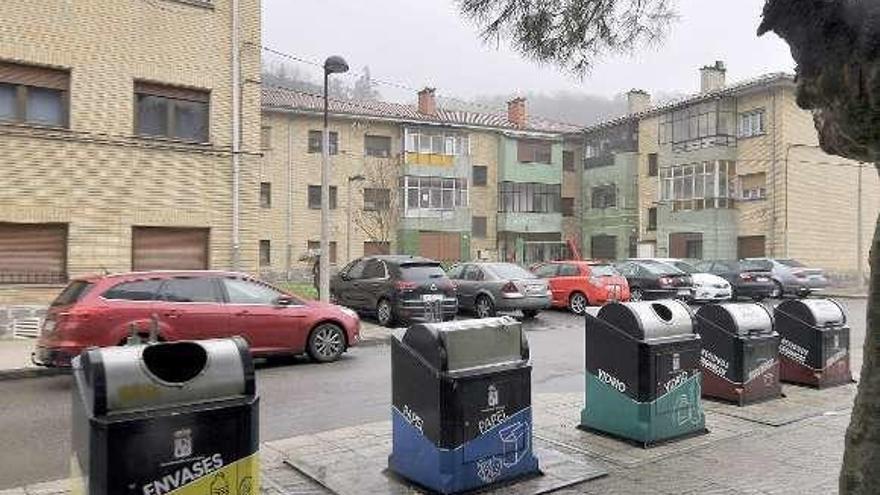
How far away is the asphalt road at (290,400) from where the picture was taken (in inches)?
256

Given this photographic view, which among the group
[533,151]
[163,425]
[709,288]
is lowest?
[709,288]

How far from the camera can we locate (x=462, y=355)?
5.05m

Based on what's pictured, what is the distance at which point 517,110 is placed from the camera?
49344 millimetres

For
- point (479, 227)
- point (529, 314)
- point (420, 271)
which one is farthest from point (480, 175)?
point (420, 271)

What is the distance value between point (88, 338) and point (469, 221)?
119 feet

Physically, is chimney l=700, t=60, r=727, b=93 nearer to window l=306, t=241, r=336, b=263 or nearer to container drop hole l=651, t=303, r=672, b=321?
window l=306, t=241, r=336, b=263

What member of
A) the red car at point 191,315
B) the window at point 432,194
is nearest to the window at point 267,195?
the window at point 432,194

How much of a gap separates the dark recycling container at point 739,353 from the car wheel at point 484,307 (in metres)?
10.6

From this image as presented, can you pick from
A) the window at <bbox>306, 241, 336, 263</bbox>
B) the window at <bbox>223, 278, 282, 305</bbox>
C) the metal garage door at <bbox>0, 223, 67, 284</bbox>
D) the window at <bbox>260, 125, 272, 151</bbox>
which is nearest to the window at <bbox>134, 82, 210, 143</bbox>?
the metal garage door at <bbox>0, 223, 67, 284</bbox>

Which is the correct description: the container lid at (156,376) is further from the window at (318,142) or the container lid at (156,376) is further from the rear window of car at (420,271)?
the window at (318,142)

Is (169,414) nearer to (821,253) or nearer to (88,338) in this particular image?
(88,338)

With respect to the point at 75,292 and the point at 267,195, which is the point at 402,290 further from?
the point at 267,195

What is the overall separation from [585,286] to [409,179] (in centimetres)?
2406

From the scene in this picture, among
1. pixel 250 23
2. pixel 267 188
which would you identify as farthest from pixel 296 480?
pixel 267 188
